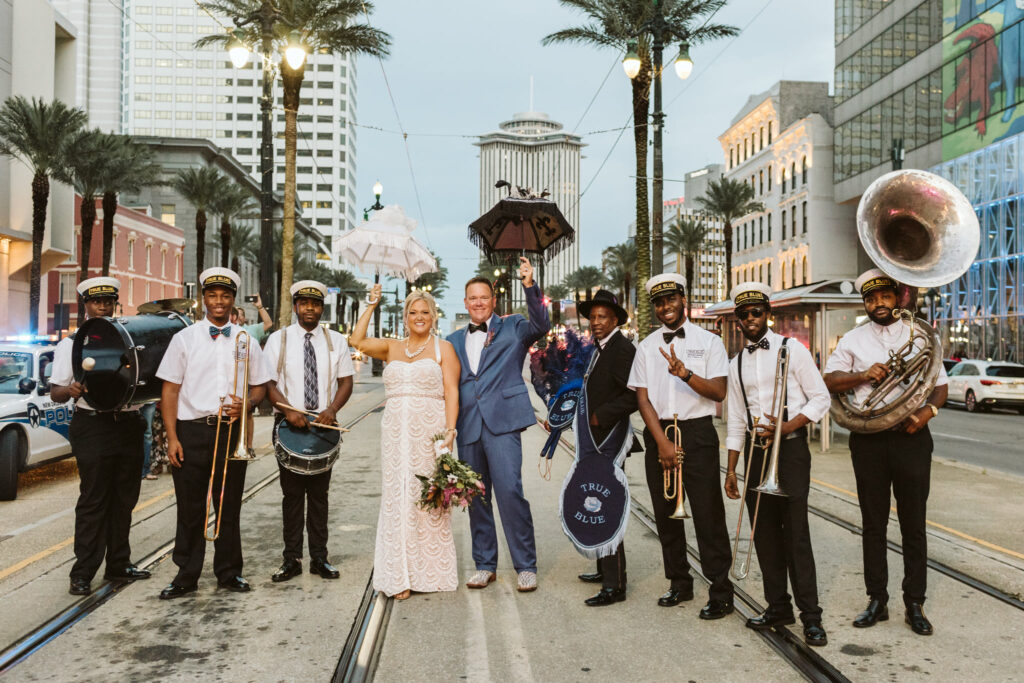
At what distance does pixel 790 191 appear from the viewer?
61.5 metres

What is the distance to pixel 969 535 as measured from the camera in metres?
7.57

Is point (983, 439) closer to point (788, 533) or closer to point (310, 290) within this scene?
point (788, 533)

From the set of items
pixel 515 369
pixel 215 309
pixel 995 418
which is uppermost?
pixel 215 309

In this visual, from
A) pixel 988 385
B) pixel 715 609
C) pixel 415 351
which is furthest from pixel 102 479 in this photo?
pixel 988 385

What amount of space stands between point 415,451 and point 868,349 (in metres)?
2.90

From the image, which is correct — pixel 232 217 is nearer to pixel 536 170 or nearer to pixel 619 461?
pixel 536 170

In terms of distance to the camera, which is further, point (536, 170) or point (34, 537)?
point (536, 170)

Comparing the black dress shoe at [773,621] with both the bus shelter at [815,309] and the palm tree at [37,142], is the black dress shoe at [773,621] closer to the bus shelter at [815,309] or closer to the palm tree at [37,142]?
the bus shelter at [815,309]

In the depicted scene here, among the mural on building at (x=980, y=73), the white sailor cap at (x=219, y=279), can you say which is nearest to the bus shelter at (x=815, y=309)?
the white sailor cap at (x=219, y=279)

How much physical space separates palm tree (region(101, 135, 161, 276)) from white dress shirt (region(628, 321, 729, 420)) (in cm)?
3916

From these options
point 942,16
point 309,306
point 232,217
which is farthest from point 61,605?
point 232,217

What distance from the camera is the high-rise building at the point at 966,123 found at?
3616cm

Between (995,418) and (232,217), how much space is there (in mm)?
46901

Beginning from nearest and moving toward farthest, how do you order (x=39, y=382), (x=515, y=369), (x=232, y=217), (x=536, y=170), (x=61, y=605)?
(x=61, y=605), (x=515, y=369), (x=39, y=382), (x=232, y=217), (x=536, y=170)
